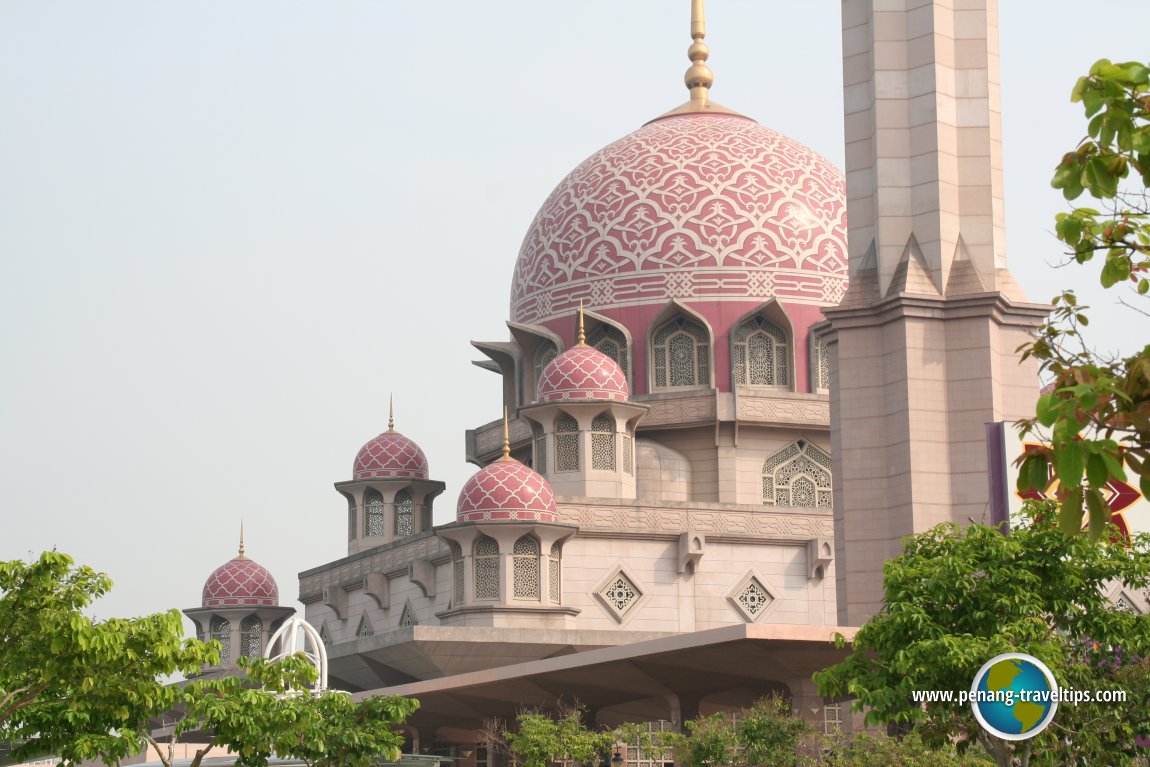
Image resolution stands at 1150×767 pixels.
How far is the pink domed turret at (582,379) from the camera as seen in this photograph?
113 ft

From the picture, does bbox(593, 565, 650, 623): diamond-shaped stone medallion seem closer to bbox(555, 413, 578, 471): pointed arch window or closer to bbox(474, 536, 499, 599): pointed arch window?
bbox(474, 536, 499, 599): pointed arch window

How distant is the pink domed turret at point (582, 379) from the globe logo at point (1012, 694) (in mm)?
20512

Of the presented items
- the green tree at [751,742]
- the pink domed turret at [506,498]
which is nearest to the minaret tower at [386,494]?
the pink domed turret at [506,498]

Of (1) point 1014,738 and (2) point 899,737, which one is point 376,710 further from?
(1) point 1014,738

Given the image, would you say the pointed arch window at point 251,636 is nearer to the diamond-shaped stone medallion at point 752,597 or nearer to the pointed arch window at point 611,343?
the pointed arch window at point 611,343

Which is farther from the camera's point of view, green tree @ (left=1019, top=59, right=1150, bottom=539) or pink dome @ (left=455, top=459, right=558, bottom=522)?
pink dome @ (left=455, top=459, right=558, bottom=522)

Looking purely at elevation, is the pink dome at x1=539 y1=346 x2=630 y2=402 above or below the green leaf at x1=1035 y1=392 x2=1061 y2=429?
above

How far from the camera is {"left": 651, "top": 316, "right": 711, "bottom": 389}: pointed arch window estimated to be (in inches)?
1485

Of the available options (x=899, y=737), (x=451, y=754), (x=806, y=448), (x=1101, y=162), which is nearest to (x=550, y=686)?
(x=451, y=754)

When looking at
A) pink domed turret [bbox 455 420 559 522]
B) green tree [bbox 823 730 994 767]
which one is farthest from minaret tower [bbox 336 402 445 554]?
green tree [bbox 823 730 994 767]

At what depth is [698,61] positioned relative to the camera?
43125 millimetres

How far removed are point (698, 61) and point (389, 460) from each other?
40.3 feet

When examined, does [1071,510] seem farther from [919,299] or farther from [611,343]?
[611,343]

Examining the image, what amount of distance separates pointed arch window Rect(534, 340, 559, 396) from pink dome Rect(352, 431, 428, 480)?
308 centimetres
